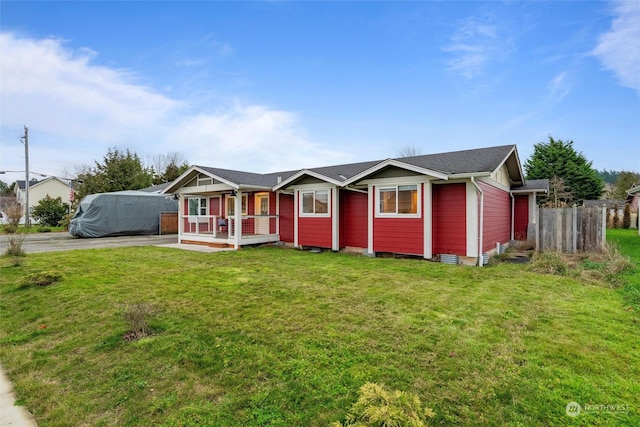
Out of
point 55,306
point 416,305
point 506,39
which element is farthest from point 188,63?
point 416,305

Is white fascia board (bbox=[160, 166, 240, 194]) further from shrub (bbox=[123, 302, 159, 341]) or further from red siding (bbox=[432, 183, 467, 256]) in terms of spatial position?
shrub (bbox=[123, 302, 159, 341])

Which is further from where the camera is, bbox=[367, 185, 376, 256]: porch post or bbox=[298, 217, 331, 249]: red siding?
bbox=[298, 217, 331, 249]: red siding

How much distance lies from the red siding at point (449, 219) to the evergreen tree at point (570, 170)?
24.2m

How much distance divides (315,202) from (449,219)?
4979mm

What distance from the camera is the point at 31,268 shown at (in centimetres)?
809

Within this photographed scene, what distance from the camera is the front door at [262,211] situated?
14148 mm

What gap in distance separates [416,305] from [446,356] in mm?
1735

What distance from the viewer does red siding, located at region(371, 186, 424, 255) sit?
9.29 metres

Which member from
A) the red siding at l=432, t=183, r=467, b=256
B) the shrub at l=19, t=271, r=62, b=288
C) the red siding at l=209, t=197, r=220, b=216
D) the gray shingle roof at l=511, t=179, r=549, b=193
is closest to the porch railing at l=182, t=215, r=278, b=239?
the red siding at l=209, t=197, r=220, b=216

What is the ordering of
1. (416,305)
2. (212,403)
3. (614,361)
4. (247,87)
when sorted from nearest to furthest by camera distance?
(212,403) → (614,361) → (416,305) → (247,87)

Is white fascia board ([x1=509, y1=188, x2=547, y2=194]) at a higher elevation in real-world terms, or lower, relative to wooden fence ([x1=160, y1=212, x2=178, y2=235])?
higher

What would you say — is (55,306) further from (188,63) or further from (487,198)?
(188,63)

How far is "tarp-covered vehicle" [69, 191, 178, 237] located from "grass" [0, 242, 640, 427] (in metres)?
12.9

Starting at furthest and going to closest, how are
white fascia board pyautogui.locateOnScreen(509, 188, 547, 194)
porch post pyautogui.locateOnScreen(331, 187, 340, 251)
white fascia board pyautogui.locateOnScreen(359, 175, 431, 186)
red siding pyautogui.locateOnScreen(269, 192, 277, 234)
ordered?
red siding pyautogui.locateOnScreen(269, 192, 277, 234), white fascia board pyautogui.locateOnScreen(509, 188, 547, 194), porch post pyautogui.locateOnScreen(331, 187, 340, 251), white fascia board pyautogui.locateOnScreen(359, 175, 431, 186)
